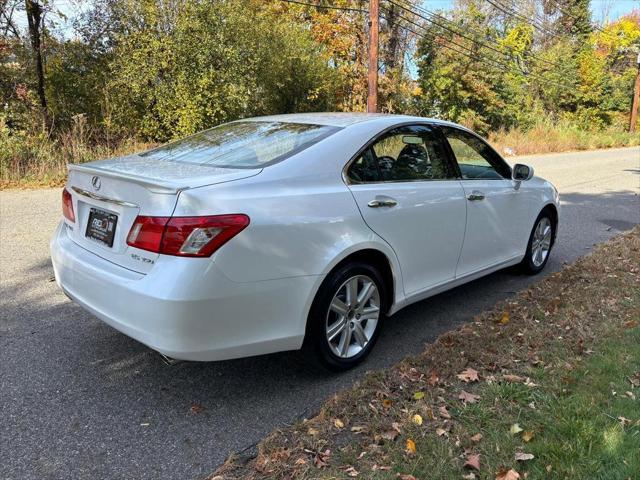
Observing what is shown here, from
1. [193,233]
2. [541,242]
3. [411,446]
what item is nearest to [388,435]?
[411,446]

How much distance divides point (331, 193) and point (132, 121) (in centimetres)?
1311

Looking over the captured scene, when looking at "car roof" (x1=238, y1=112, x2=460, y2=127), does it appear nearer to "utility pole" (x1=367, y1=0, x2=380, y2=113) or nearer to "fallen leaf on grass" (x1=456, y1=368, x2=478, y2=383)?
"fallen leaf on grass" (x1=456, y1=368, x2=478, y2=383)

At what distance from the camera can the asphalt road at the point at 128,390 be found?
267cm

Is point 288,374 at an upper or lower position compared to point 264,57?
lower

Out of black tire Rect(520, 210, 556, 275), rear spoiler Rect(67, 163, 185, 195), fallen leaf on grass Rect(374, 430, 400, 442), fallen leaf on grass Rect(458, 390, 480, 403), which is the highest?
rear spoiler Rect(67, 163, 185, 195)

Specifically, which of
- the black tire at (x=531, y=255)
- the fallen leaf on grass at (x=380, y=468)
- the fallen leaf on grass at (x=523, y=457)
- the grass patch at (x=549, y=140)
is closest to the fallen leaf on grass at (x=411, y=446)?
the fallen leaf on grass at (x=380, y=468)

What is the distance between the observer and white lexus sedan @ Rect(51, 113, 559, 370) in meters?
2.76

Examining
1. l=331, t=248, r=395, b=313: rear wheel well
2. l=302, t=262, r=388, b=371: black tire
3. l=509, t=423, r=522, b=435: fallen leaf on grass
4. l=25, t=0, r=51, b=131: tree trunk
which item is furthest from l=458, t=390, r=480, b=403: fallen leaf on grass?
l=25, t=0, r=51, b=131: tree trunk

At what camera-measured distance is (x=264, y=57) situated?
18.2m

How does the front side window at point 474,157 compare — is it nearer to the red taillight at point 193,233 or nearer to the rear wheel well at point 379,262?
the rear wheel well at point 379,262

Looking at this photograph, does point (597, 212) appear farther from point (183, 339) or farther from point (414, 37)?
point (414, 37)

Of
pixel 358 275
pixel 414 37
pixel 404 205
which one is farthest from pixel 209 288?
pixel 414 37

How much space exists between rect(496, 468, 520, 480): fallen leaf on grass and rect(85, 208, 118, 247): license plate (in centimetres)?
230

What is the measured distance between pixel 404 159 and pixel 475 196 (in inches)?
31.2
